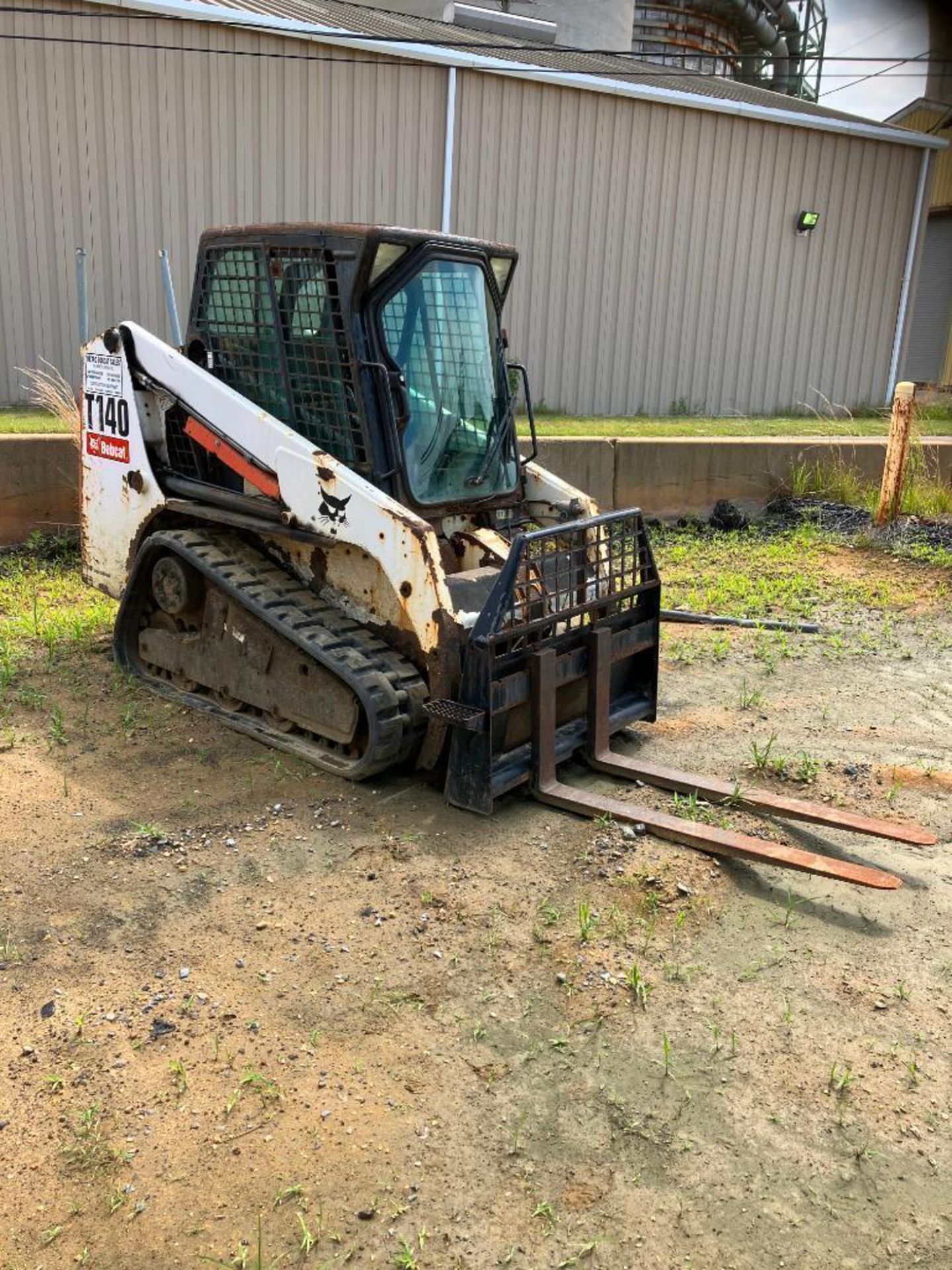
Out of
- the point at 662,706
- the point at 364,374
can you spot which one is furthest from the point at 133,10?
the point at 662,706

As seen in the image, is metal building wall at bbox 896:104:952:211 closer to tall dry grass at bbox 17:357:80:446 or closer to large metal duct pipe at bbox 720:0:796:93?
large metal duct pipe at bbox 720:0:796:93

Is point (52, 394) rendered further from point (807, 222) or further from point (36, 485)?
point (807, 222)

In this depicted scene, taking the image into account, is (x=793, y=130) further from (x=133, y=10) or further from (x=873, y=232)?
(x=133, y=10)

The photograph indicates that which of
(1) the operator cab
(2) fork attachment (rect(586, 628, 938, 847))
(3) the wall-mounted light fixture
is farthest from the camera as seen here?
(3) the wall-mounted light fixture

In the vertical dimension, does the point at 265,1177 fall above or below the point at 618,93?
below

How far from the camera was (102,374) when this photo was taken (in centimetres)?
548

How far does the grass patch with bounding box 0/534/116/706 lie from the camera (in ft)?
19.1

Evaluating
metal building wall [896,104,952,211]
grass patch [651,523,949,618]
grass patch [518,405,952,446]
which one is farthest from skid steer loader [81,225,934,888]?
metal building wall [896,104,952,211]

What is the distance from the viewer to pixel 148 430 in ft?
17.5

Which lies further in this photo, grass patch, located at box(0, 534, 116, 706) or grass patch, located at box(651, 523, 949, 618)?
grass patch, located at box(651, 523, 949, 618)

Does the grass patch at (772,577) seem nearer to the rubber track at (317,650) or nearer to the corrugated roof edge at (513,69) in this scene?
the rubber track at (317,650)

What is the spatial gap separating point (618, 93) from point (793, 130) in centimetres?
299

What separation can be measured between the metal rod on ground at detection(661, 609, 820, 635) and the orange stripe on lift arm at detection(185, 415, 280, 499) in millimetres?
3131

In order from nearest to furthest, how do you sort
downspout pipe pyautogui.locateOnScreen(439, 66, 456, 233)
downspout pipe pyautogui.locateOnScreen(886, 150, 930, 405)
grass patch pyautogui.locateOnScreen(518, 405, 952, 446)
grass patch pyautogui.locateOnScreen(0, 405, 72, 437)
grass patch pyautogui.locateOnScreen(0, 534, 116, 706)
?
1. grass patch pyautogui.locateOnScreen(0, 534, 116, 706)
2. grass patch pyautogui.locateOnScreen(0, 405, 72, 437)
3. grass patch pyautogui.locateOnScreen(518, 405, 952, 446)
4. downspout pipe pyautogui.locateOnScreen(439, 66, 456, 233)
5. downspout pipe pyautogui.locateOnScreen(886, 150, 930, 405)
